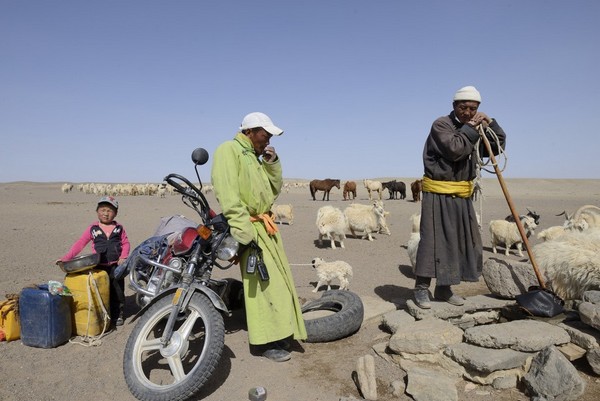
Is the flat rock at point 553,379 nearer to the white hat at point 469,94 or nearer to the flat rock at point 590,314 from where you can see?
the flat rock at point 590,314

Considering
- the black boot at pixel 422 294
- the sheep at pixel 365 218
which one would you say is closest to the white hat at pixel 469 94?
the black boot at pixel 422 294

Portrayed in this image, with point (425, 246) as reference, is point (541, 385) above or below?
below

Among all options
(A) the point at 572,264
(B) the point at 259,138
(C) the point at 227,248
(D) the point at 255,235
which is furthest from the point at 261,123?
(A) the point at 572,264

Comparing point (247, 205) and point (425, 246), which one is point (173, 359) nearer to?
point (247, 205)

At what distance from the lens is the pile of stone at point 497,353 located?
10.2 ft

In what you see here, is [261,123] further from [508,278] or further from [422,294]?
[508,278]

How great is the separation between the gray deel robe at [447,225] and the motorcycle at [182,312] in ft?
7.57

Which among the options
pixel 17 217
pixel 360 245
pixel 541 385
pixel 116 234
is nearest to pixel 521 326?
pixel 541 385

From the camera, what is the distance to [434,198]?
4.49m

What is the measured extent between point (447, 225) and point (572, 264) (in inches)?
61.4

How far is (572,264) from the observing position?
14.7ft

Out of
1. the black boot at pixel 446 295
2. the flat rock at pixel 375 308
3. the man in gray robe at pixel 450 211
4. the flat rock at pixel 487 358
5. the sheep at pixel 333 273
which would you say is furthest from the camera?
the sheep at pixel 333 273

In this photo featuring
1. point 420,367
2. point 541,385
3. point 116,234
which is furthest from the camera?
point 116,234

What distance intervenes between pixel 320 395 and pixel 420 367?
1029mm
